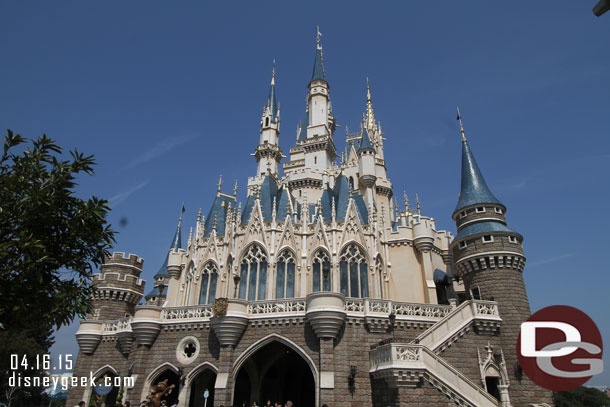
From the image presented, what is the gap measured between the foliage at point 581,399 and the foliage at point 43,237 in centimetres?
6603

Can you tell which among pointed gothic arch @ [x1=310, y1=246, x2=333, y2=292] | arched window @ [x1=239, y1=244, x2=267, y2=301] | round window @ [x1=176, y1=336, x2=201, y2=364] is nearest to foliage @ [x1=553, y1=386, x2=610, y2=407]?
pointed gothic arch @ [x1=310, y1=246, x2=333, y2=292]

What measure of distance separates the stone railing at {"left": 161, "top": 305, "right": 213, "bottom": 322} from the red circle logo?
16.3 m

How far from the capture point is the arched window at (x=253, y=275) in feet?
90.1

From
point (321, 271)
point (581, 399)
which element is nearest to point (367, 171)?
point (321, 271)

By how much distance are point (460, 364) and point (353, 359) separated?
5261 millimetres

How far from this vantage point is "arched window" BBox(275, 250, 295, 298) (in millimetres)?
27300

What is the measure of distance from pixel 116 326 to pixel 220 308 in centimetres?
1041

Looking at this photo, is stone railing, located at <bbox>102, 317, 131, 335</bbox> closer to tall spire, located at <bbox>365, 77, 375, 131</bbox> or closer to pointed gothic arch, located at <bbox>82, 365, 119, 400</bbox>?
→ pointed gothic arch, located at <bbox>82, 365, 119, 400</bbox>

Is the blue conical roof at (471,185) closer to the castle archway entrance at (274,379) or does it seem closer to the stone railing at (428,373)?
the stone railing at (428,373)

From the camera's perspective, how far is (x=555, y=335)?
15859 mm

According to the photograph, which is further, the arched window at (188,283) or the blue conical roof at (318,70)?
→ the blue conical roof at (318,70)

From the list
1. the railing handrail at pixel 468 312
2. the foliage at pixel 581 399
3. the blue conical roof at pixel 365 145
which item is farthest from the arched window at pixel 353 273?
the foliage at pixel 581 399

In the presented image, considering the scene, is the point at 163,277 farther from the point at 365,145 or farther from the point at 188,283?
the point at 365,145

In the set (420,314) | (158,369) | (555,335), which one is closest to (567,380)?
(555,335)
